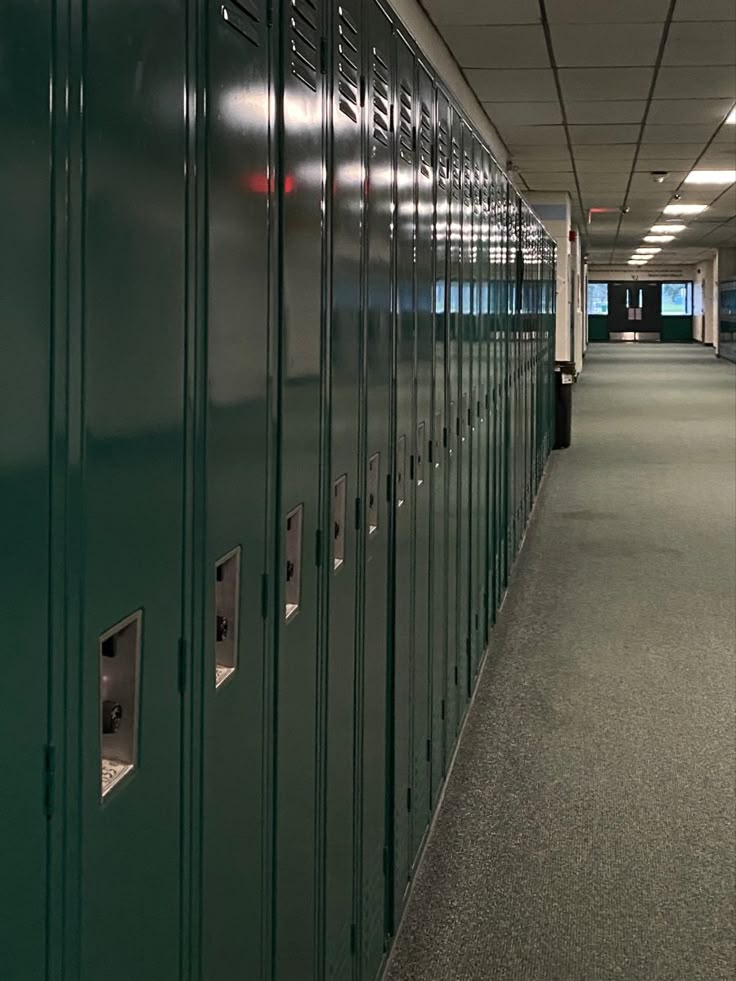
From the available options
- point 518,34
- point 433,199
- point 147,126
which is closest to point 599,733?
point 433,199

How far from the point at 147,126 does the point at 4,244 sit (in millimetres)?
327

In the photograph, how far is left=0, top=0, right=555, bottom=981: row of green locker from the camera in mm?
977

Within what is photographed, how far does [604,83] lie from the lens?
866 centimetres

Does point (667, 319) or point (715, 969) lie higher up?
point (667, 319)

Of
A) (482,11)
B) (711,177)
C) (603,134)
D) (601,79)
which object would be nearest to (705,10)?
(482,11)

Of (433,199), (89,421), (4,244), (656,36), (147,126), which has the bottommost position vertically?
(89,421)

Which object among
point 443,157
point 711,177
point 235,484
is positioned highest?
point 711,177

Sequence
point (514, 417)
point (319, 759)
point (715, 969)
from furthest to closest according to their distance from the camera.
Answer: point (514, 417) < point (715, 969) < point (319, 759)

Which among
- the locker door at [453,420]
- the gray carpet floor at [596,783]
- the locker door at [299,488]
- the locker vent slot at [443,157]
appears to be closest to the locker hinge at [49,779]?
the locker door at [299,488]

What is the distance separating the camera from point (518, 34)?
7223 millimetres

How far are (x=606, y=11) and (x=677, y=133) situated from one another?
4.80m

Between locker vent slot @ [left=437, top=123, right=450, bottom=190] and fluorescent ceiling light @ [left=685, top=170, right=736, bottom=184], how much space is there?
1160 cm

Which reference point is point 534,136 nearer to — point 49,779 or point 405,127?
point 405,127

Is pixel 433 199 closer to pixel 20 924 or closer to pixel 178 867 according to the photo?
pixel 178 867
